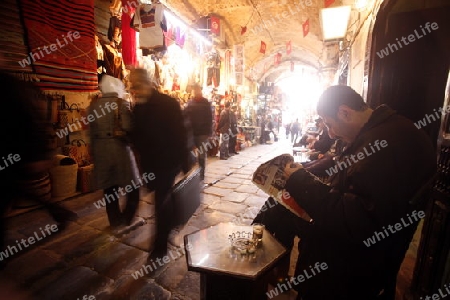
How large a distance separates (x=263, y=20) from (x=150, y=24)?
9.09 metres

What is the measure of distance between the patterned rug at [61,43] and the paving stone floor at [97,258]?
2.78m

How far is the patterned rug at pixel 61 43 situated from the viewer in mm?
4355

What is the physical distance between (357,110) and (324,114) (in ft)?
0.74

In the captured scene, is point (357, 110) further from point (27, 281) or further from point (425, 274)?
point (27, 281)

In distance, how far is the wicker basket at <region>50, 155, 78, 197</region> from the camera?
16.9 ft

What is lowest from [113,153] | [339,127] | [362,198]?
[113,153]

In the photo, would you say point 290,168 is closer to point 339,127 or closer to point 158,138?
point 339,127

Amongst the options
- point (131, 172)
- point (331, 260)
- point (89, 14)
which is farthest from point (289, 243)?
point (89, 14)

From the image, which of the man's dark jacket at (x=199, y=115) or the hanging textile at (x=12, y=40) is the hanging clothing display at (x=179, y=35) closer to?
the man's dark jacket at (x=199, y=115)

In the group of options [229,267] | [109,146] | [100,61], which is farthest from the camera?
[100,61]

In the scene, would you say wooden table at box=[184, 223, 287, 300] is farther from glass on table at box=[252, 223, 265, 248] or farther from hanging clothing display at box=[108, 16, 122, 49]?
hanging clothing display at box=[108, 16, 122, 49]

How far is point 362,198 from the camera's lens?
1.38 metres

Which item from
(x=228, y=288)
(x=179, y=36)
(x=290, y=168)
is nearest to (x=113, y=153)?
(x=228, y=288)

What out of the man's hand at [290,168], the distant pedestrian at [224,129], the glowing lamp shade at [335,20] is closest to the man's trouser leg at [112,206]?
the man's hand at [290,168]
